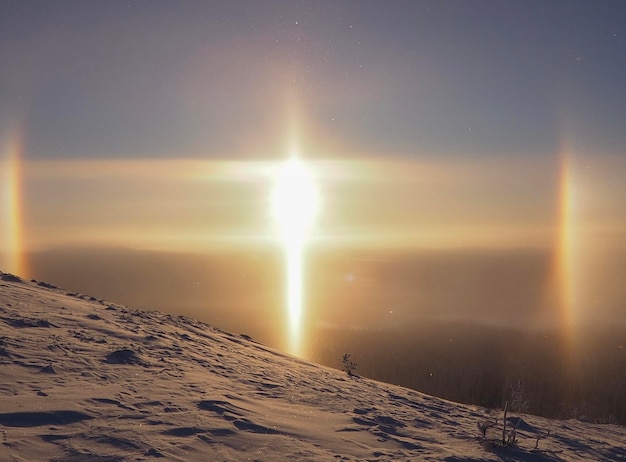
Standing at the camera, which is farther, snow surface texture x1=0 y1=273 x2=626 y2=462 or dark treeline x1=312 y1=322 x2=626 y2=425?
dark treeline x1=312 y1=322 x2=626 y2=425

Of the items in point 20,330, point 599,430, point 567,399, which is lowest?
point 567,399

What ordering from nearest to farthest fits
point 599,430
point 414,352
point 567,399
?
point 599,430 → point 567,399 → point 414,352

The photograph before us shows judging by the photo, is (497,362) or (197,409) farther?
(497,362)

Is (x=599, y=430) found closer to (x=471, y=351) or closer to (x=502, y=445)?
(x=502, y=445)

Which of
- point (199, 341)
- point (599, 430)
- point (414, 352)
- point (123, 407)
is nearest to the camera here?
point (123, 407)

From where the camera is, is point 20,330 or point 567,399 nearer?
point 20,330

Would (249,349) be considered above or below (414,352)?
above

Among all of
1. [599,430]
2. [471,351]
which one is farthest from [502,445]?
[471,351]

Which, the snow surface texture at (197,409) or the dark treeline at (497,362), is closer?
the snow surface texture at (197,409)
